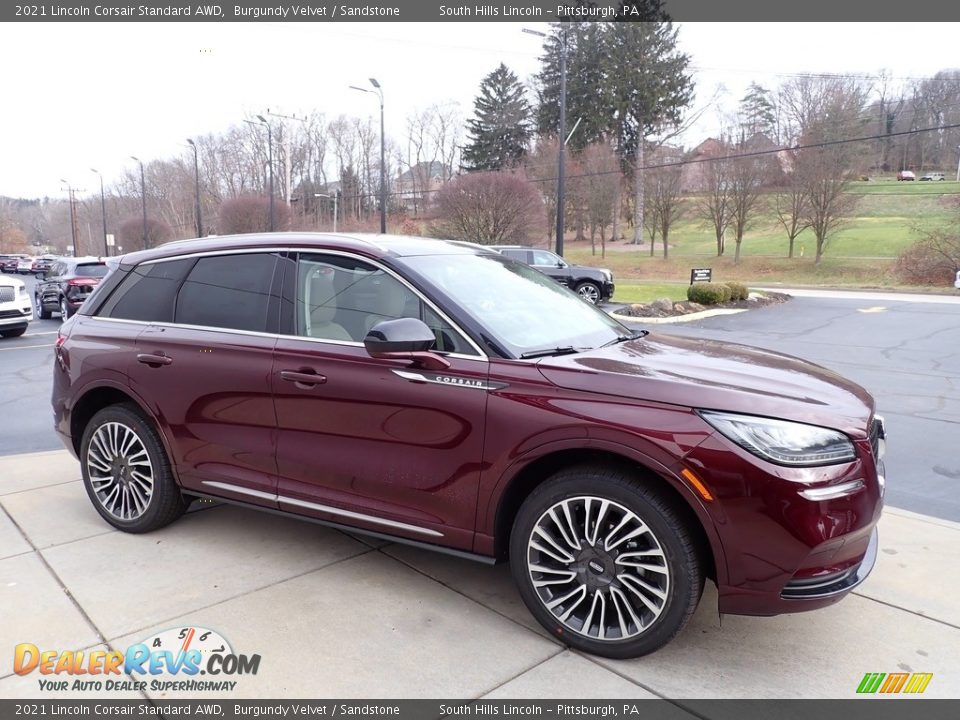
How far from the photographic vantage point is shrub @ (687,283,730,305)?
61.4 feet

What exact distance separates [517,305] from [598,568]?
4.55 feet

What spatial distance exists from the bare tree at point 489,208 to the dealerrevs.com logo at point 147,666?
27.8 metres

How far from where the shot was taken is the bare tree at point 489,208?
30.4 m

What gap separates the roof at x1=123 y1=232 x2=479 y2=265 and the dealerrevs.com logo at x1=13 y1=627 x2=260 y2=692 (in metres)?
1.97

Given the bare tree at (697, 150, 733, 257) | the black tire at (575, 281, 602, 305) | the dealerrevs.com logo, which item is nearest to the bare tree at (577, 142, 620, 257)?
the bare tree at (697, 150, 733, 257)

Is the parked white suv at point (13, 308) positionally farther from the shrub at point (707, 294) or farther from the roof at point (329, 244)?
the shrub at point (707, 294)

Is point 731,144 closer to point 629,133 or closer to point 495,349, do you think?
point 629,133

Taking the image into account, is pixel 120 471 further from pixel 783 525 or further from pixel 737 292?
pixel 737 292

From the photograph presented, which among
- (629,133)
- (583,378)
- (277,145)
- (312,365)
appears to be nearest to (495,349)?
(583,378)

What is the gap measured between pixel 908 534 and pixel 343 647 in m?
3.43

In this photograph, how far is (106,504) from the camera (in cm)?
426

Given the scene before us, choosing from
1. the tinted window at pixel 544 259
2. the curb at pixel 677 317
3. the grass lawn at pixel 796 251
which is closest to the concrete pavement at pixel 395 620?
the curb at pixel 677 317

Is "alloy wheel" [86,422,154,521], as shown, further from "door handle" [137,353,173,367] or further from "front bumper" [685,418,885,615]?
"front bumper" [685,418,885,615]

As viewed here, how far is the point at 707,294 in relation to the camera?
18.7 m
